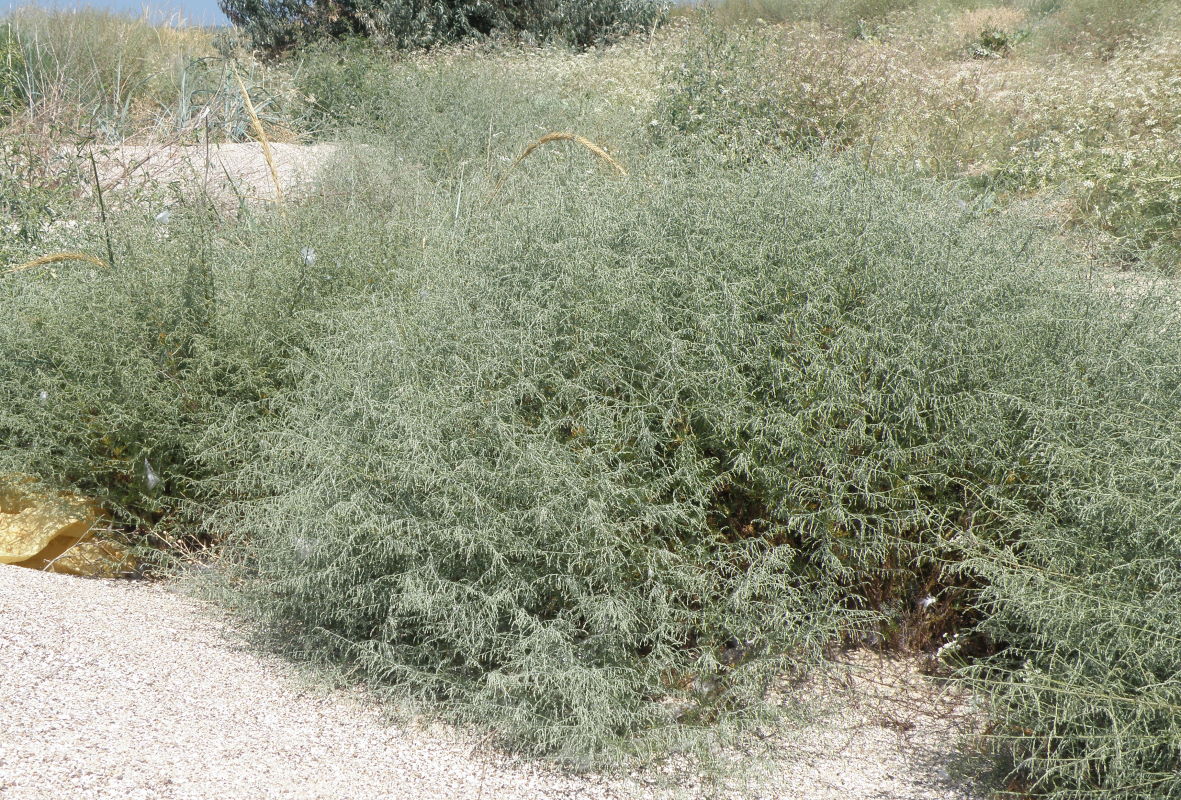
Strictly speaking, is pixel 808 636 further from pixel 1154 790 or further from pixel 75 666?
pixel 75 666

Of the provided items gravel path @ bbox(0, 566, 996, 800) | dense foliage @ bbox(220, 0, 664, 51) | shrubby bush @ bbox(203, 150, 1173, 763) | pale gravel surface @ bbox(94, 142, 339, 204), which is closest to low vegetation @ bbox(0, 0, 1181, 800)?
shrubby bush @ bbox(203, 150, 1173, 763)

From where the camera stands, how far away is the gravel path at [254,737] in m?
2.16

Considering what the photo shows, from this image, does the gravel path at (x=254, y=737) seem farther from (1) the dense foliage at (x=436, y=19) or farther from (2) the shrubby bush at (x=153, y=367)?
(1) the dense foliage at (x=436, y=19)

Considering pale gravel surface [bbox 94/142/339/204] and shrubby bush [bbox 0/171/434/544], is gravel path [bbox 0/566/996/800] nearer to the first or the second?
shrubby bush [bbox 0/171/434/544]

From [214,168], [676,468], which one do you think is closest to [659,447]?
[676,468]

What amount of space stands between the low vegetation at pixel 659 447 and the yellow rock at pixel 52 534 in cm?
11

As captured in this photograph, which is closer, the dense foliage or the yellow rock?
the yellow rock

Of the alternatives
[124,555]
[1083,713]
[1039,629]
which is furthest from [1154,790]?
[124,555]

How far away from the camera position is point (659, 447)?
2.98 metres

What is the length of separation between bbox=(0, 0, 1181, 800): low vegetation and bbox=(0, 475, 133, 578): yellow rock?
11cm

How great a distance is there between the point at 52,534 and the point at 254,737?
173 cm

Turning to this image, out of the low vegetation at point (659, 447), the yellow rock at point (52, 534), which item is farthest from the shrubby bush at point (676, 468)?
the yellow rock at point (52, 534)

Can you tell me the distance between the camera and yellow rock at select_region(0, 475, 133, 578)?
12.1 feet

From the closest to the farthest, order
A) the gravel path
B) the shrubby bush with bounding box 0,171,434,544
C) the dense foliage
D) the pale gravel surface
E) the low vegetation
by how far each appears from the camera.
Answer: the gravel path < the low vegetation < the shrubby bush with bounding box 0,171,434,544 < the pale gravel surface < the dense foliage
